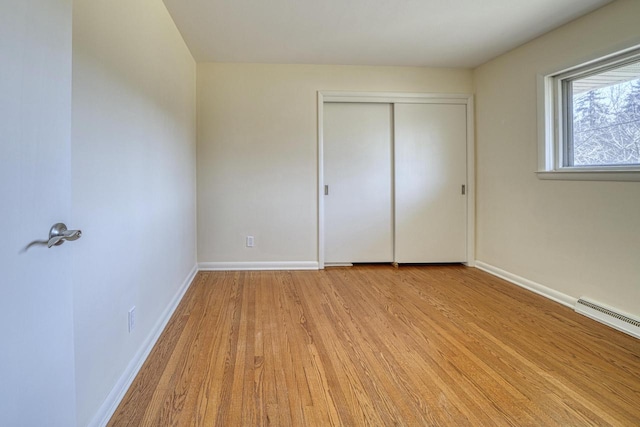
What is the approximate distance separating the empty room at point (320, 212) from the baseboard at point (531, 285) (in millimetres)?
16

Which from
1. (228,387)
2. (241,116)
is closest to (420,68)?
(241,116)

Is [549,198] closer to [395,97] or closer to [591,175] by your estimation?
[591,175]

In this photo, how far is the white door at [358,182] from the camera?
405 centimetres

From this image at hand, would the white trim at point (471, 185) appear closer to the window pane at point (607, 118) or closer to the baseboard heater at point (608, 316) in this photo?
the window pane at point (607, 118)

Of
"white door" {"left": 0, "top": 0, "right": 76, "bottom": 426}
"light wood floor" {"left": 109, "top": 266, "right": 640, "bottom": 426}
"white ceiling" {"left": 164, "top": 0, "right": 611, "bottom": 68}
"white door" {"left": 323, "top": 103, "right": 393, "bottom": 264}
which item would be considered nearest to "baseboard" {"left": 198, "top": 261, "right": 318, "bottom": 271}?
"white door" {"left": 323, "top": 103, "right": 393, "bottom": 264}

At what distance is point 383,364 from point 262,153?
269cm

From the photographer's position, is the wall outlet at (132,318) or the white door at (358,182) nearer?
the wall outlet at (132,318)

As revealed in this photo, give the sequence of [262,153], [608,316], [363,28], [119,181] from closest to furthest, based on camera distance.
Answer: [119,181] → [608,316] → [363,28] → [262,153]

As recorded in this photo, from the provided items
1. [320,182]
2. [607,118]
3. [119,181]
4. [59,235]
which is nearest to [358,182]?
[320,182]

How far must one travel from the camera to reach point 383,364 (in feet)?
6.27

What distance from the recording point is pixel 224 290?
3.21 metres

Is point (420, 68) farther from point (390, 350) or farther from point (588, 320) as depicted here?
point (390, 350)

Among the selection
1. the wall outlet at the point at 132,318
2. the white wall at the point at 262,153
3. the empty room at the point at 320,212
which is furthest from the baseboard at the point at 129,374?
the white wall at the point at 262,153

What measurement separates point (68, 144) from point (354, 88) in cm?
338
